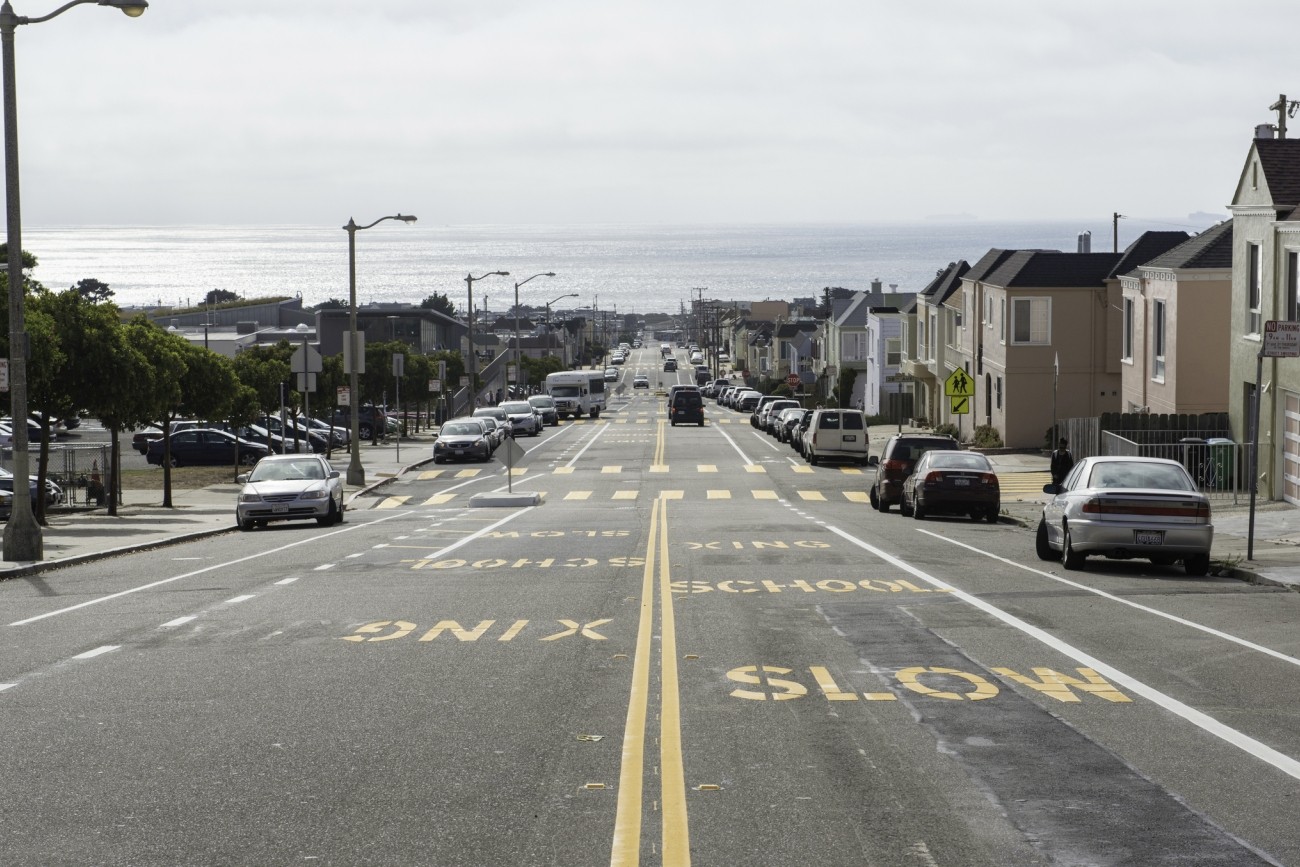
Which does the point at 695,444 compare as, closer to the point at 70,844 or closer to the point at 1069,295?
the point at 1069,295

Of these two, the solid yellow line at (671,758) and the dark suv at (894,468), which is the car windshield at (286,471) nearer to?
the dark suv at (894,468)

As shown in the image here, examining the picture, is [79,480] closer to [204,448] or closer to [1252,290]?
[204,448]

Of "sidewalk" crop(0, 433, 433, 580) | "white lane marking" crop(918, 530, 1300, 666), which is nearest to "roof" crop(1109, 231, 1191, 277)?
"sidewalk" crop(0, 433, 433, 580)

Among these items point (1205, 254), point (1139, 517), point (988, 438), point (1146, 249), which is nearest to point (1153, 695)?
point (1139, 517)

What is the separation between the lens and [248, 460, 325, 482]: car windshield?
29.2 m

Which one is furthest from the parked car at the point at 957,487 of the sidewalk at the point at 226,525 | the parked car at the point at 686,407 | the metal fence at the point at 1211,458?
the parked car at the point at 686,407

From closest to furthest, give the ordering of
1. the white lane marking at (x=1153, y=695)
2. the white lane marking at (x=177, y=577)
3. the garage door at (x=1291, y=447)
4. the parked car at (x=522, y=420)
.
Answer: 1. the white lane marking at (x=1153, y=695)
2. the white lane marking at (x=177, y=577)
3. the garage door at (x=1291, y=447)
4. the parked car at (x=522, y=420)

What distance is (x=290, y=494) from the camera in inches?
1120

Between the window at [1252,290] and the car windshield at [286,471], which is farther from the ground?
the window at [1252,290]

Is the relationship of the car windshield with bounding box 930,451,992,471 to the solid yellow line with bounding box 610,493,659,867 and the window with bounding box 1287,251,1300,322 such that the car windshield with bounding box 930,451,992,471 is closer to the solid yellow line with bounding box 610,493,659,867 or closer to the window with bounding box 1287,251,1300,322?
the window with bounding box 1287,251,1300,322

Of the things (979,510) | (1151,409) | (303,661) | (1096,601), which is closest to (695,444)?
(1151,409)

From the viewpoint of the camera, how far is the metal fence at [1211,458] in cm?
3212

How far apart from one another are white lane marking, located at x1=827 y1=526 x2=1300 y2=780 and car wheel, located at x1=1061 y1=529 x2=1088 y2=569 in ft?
10.4

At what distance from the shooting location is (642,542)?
2262cm
